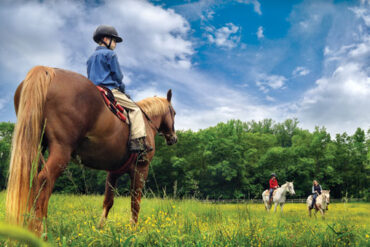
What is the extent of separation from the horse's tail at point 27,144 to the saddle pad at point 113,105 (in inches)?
32.2

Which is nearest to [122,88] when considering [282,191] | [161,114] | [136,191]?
[161,114]

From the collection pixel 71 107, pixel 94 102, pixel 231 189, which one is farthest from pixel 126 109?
pixel 231 189

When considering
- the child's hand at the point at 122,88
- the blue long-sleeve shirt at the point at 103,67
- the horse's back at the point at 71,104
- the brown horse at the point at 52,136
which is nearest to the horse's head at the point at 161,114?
the child's hand at the point at 122,88

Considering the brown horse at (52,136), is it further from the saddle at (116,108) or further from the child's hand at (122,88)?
the child's hand at (122,88)

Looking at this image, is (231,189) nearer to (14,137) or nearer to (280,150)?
(280,150)

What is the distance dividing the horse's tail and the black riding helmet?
5.58ft

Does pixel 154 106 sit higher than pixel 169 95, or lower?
lower

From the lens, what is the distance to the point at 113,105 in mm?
4043

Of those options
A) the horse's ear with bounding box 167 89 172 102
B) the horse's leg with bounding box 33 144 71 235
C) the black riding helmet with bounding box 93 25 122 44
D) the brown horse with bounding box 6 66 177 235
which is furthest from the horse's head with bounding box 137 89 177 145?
the horse's leg with bounding box 33 144 71 235

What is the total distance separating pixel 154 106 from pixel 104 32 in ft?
5.71

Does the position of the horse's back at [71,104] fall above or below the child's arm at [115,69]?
below

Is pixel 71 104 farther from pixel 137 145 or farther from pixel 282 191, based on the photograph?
pixel 282 191

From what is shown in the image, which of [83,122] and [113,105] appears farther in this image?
[113,105]

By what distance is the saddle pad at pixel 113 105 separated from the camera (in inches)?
155
